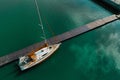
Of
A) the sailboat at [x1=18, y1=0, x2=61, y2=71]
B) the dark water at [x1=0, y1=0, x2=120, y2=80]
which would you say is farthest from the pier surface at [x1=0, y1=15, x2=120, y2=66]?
the sailboat at [x1=18, y1=0, x2=61, y2=71]

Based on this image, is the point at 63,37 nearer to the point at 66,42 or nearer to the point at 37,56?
the point at 66,42

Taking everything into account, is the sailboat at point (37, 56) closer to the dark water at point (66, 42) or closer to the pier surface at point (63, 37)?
the dark water at point (66, 42)

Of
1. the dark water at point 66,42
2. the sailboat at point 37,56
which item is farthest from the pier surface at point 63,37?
the sailboat at point 37,56

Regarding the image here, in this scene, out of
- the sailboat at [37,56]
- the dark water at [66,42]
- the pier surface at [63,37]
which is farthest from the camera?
the pier surface at [63,37]

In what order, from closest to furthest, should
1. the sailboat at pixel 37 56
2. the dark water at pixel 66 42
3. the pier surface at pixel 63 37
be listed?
the sailboat at pixel 37 56
the dark water at pixel 66 42
the pier surface at pixel 63 37

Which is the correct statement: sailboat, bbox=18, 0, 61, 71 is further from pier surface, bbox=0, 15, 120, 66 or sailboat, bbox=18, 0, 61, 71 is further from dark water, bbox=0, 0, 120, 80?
pier surface, bbox=0, 15, 120, 66

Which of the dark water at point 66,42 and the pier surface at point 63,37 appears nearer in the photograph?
the dark water at point 66,42
